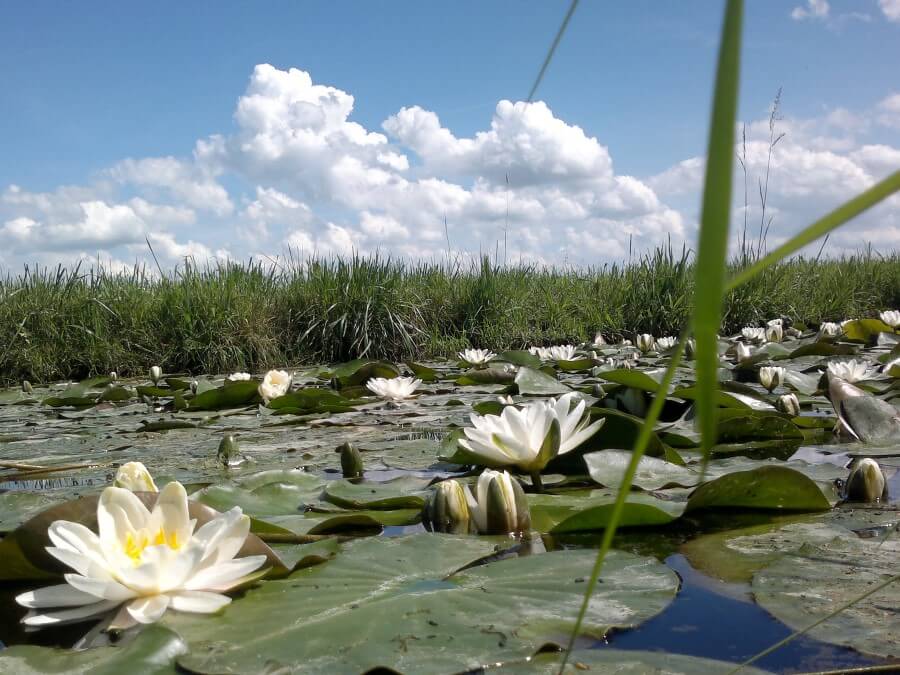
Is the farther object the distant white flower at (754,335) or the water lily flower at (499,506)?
the distant white flower at (754,335)

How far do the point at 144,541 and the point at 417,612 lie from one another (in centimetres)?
32

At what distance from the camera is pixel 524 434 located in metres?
1.24

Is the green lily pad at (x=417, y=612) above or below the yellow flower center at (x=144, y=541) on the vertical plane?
below

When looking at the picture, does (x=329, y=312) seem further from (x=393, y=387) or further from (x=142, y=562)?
(x=142, y=562)

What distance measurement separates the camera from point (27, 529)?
0.86m

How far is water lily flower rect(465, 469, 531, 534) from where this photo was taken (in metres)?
1.05

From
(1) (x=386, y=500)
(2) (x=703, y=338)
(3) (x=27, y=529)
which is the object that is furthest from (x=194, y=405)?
(2) (x=703, y=338)

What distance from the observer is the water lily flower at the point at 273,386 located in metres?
2.77

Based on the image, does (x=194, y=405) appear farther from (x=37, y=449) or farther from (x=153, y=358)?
(x=153, y=358)

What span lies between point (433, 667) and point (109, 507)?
1.36ft

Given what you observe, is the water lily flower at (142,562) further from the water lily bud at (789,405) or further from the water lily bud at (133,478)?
the water lily bud at (789,405)

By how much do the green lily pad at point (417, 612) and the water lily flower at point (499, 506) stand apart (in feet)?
0.38

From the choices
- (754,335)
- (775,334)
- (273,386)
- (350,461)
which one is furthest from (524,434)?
(754,335)

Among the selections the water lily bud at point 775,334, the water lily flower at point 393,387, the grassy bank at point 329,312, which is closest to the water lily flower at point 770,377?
the water lily flower at point 393,387
